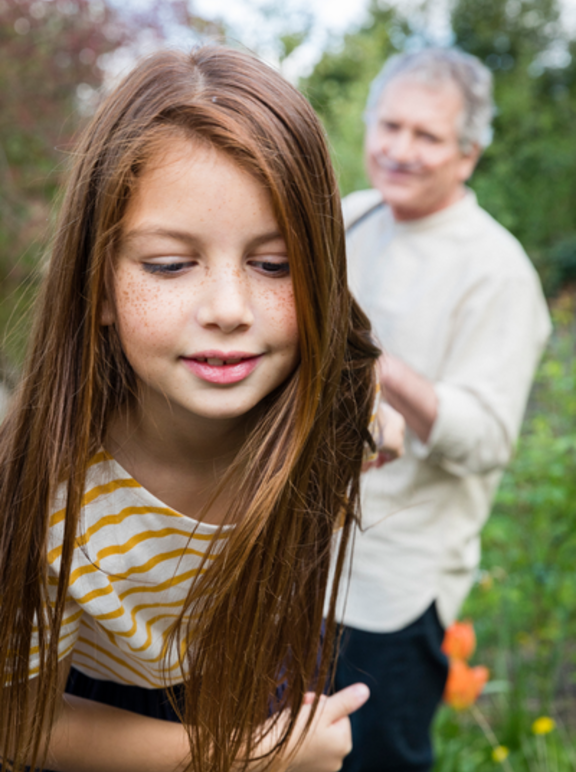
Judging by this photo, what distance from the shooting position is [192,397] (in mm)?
983

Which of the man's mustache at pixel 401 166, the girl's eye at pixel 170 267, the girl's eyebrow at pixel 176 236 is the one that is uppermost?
the man's mustache at pixel 401 166

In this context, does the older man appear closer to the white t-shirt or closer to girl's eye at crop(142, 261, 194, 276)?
the white t-shirt

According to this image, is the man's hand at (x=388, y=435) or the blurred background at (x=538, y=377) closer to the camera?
the man's hand at (x=388, y=435)

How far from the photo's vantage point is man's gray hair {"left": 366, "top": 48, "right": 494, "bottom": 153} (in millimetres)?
2221

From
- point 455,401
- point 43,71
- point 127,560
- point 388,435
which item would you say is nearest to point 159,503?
point 127,560

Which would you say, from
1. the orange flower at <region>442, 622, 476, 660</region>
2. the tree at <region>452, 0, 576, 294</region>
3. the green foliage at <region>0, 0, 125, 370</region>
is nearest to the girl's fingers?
the orange flower at <region>442, 622, 476, 660</region>

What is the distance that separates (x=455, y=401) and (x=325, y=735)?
0.87 m

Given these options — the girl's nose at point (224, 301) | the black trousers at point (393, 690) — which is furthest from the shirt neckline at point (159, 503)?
the black trousers at point (393, 690)

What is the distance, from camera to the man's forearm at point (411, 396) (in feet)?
5.49

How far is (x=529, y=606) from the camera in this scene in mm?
2949

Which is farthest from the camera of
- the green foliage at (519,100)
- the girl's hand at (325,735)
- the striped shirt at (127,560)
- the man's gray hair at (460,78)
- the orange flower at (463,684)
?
the green foliage at (519,100)

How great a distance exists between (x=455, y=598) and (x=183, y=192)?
1.51 m

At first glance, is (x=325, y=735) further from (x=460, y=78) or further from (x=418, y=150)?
(x=460, y=78)

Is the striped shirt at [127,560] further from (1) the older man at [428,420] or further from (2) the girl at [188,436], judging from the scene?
(1) the older man at [428,420]
